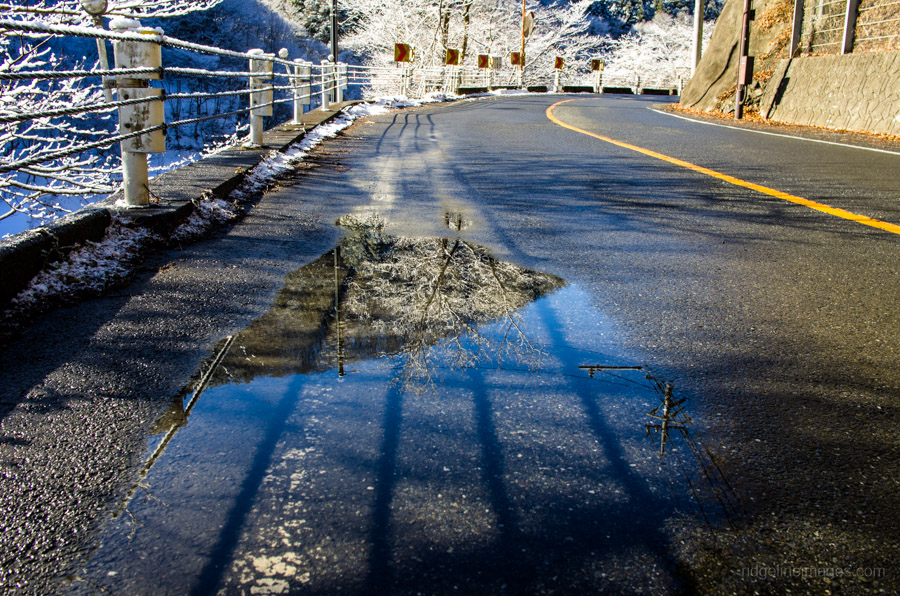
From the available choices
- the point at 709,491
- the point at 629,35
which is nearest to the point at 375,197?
the point at 709,491

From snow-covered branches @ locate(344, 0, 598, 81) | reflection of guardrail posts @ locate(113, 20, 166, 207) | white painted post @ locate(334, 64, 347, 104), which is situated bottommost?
reflection of guardrail posts @ locate(113, 20, 166, 207)

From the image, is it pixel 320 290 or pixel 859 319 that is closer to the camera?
pixel 859 319

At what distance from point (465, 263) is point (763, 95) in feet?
47.5

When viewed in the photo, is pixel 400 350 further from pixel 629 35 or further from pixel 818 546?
pixel 629 35

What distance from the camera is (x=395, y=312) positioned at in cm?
306

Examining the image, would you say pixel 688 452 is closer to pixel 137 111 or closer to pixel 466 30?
pixel 137 111

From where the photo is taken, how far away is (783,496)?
175 centimetres

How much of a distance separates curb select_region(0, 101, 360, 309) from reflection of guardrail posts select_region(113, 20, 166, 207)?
17cm

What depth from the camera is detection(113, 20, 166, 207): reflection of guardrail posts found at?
435 centimetres

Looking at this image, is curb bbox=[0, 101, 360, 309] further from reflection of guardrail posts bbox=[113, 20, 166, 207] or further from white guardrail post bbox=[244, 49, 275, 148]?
white guardrail post bbox=[244, 49, 275, 148]

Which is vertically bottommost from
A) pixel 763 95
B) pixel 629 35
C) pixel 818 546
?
pixel 818 546

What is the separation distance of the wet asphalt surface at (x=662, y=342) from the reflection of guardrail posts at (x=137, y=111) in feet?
1.97

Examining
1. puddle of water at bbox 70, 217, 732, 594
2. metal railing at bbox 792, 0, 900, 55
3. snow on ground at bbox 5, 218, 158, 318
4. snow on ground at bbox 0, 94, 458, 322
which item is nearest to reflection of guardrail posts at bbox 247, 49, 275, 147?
snow on ground at bbox 0, 94, 458, 322

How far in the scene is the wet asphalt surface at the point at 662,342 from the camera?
1568mm
